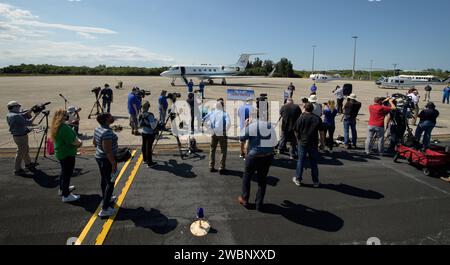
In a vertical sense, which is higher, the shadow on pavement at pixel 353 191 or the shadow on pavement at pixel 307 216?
the shadow on pavement at pixel 353 191

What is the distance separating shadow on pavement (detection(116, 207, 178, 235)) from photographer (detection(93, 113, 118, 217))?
32cm

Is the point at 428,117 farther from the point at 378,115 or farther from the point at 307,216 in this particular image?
the point at 307,216

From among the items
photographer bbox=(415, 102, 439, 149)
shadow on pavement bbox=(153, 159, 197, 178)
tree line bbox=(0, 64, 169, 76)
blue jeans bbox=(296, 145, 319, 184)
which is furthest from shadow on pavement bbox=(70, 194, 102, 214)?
tree line bbox=(0, 64, 169, 76)

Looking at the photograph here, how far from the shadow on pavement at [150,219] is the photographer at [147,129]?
99.8 inches

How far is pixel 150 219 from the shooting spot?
16.3 ft

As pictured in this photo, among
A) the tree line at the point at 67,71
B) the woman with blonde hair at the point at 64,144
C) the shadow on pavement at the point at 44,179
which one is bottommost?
the shadow on pavement at the point at 44,179

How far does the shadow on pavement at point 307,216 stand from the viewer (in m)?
4.85

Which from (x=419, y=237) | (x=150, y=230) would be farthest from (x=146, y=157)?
(x=419, y=237)

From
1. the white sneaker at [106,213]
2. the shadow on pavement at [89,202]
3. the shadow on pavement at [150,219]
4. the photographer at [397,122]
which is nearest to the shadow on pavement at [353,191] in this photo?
the shadow on pavement at [150,219]

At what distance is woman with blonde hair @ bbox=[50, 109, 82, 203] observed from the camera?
509 centimetres

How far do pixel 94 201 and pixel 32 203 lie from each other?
4.05ft

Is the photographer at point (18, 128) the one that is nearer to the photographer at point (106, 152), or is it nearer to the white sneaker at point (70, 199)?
the white sneaker at point (70, 199)
